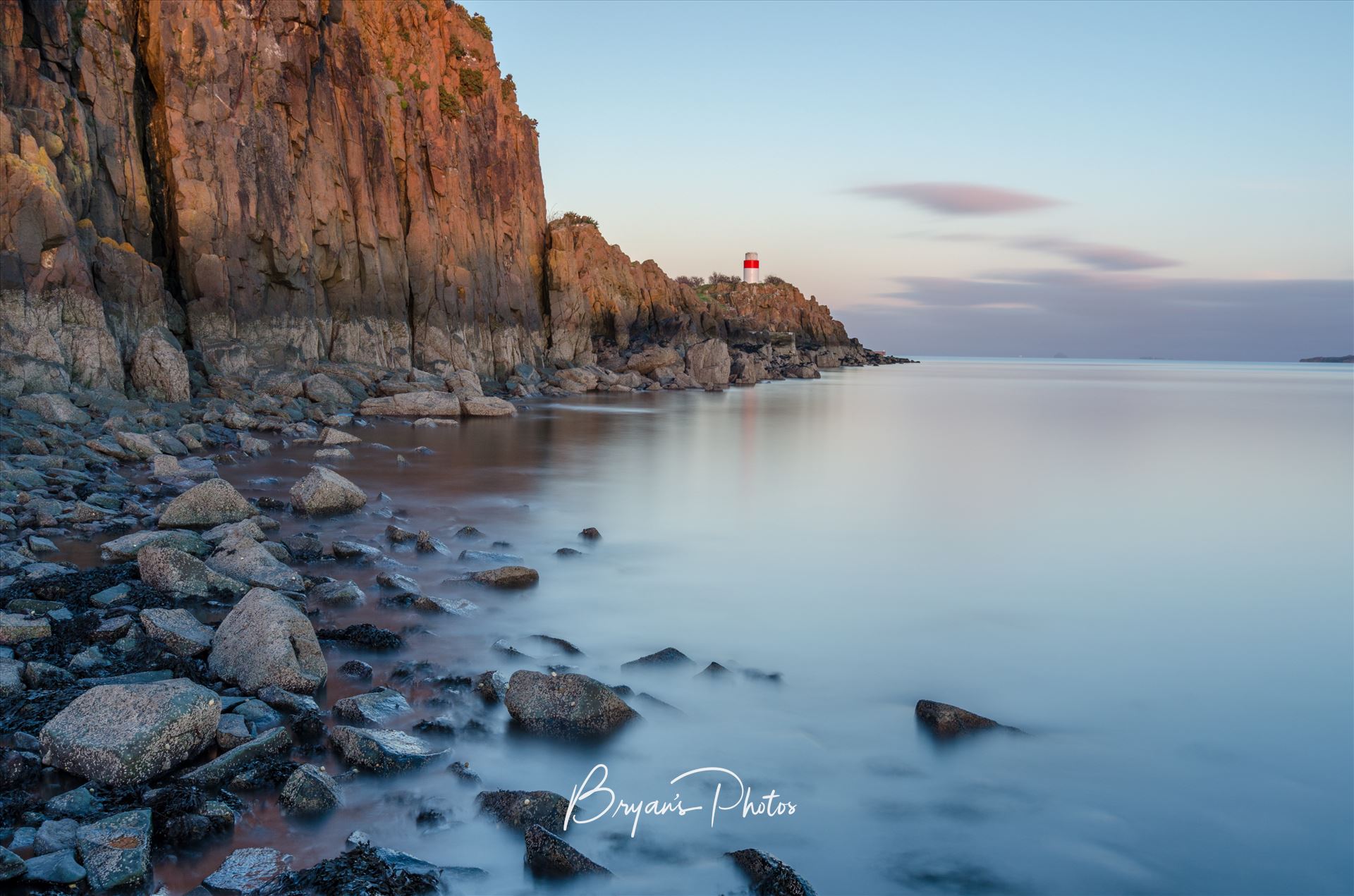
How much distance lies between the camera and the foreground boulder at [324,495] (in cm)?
1170

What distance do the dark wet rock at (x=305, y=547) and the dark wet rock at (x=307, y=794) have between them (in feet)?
16.9

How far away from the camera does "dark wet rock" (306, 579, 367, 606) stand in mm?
7918

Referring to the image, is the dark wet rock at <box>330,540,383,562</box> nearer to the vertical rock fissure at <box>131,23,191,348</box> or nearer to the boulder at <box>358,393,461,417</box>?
the boulder at <box>358,393,461,417</box>

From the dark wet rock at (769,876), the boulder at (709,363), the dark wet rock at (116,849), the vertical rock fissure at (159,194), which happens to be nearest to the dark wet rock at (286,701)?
the dark wet rock at (116,849)

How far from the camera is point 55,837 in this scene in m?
4.02

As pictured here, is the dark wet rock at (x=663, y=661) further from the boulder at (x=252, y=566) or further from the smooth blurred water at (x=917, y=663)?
the boulder at (x=252, y=566)

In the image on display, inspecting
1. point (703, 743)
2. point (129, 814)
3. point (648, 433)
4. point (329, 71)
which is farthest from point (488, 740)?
point (329, 71)

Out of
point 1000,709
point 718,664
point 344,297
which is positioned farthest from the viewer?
point 344,297

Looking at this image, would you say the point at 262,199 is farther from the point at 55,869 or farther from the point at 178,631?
the point at 55,869

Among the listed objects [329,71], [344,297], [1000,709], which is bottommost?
[1000,709]

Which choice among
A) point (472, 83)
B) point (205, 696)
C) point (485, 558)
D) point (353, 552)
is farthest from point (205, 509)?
point (472, 83)

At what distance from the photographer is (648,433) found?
87.4 ft

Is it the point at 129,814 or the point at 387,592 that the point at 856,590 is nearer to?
the point at 387,592

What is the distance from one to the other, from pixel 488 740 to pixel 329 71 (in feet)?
99.2
